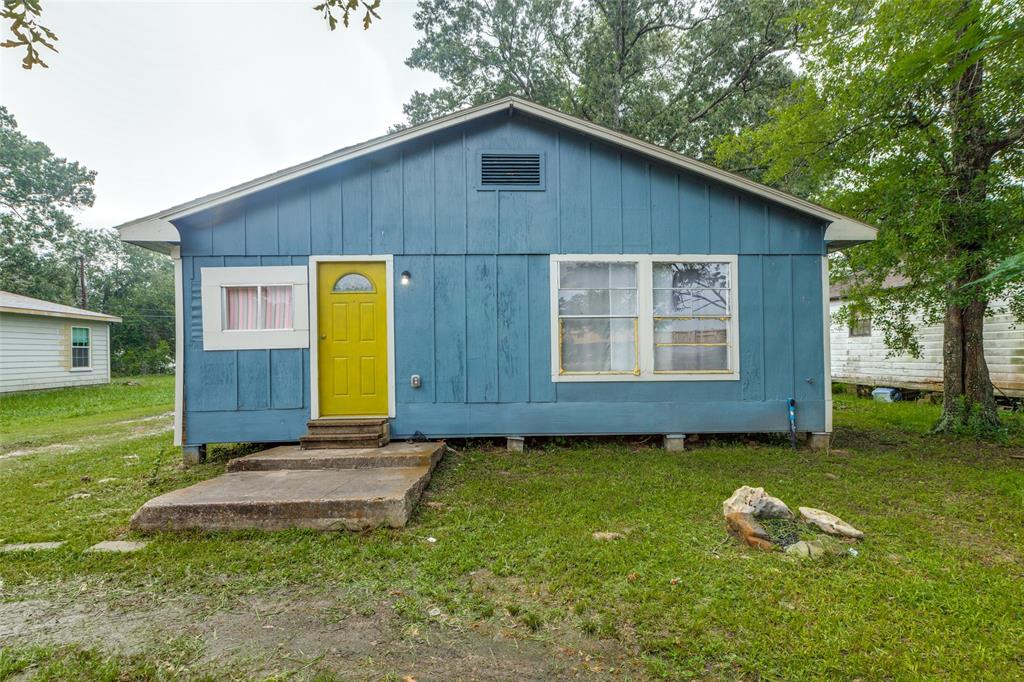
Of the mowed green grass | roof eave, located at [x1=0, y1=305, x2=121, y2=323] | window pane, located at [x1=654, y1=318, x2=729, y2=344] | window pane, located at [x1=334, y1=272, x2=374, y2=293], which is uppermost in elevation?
roof eave, located at [x1=0, y1=305, x2=121, y2=323]

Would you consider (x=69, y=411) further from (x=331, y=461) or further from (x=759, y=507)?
(x=759, y=507)

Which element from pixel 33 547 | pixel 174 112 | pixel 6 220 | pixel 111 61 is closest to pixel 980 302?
pixel 33 547

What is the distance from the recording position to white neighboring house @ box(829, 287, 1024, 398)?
8.27 metres

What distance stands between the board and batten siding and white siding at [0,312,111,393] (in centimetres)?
1204

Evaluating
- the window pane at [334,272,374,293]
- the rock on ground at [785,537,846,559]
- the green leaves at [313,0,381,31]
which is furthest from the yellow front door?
the rock on ground at [785,537,846,559]

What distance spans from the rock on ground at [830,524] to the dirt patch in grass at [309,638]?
203 cm

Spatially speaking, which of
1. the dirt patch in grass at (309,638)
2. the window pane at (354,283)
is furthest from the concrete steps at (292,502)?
the window pane at (354,283)

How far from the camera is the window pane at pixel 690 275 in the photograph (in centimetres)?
569

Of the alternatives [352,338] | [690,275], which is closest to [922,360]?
[690,275]

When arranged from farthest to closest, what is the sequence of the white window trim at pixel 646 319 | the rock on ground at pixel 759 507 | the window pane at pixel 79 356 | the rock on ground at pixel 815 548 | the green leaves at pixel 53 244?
the green leaves at pixel 53 244, the window pane at pixel 79 356, the white window trim at pixel 646 319, the rock on ground at pixel 759 507, the rock on ground at pixel 815 548

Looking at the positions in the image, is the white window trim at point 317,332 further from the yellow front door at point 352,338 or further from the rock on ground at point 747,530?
the rock on ground at point 747,530

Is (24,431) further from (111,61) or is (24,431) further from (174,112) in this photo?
(174,112)

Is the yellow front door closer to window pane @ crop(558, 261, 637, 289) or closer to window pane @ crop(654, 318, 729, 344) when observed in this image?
window pane @ crop(558, 261, 637, 289)

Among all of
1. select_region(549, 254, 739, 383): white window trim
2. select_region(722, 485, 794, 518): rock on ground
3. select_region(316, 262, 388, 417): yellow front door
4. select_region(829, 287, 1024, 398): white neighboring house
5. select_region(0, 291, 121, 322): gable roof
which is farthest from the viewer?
select_region(0, 291, 121, 322): gable roof
